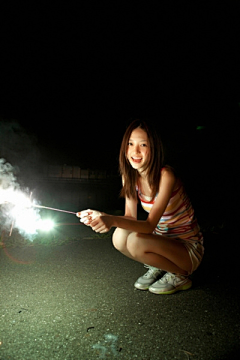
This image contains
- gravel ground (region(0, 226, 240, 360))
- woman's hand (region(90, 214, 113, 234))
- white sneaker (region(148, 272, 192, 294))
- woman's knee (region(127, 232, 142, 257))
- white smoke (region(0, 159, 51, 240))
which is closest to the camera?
gravel ground (region(0, 226, 240, 360))

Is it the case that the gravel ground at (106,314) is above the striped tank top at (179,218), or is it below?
below

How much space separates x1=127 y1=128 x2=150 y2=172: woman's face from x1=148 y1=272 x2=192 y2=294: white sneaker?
1136 millimetres

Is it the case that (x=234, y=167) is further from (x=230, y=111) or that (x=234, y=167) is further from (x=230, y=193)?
(x=230, y=111)

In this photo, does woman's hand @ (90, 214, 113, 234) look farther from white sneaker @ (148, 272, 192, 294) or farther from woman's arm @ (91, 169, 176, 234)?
white sneaker @ (148, 272, 192, 294)

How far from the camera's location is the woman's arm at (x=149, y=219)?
2.33 meters

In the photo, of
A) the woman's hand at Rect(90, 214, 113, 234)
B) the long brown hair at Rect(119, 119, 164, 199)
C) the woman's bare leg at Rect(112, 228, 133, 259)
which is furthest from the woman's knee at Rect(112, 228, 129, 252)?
the long brown hair at Rect(119, 119, 164, 199)

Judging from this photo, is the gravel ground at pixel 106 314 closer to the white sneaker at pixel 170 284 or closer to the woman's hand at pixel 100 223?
the white sneaker at pixel 170 284

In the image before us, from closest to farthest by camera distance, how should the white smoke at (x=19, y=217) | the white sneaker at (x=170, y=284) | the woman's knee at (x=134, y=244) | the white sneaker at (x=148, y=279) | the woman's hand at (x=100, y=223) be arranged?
the woman's hand at (x=100, y=223) → the woman's knee at (x=134, y=244) → the white sneaker at (x=170, y=284) → the white sneaker at (x=148, y=279) → the white smoke at (x=19, y=217)

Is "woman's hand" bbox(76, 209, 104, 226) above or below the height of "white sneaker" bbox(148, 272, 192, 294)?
above

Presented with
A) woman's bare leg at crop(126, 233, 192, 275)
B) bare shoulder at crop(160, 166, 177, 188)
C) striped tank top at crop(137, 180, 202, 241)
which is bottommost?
Result: woman's bare leg at crop(126, 233, 192, 275)

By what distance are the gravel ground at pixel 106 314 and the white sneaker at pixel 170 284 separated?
0.19ft

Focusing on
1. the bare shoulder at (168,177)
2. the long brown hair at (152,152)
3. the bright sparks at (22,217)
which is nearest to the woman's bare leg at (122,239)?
the long brown hair at (152,152)

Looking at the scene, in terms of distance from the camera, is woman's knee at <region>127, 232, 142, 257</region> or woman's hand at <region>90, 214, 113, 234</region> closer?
woman's hand at <region>90, 214, 113, 234</region>

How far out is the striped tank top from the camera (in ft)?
9.15
